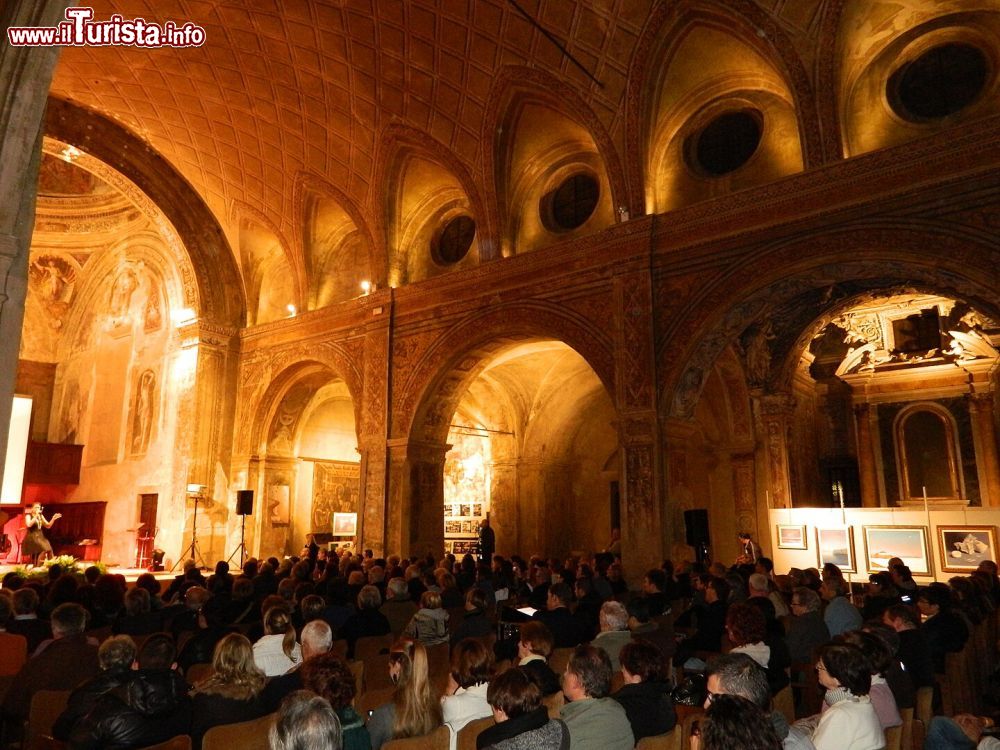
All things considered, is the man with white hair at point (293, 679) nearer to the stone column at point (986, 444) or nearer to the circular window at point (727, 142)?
the circular window at point (727, 142)

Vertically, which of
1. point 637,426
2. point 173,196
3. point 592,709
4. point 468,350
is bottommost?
point 592,709

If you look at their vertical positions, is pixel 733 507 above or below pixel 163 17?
below

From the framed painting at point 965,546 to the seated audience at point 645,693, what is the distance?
34.0 feet

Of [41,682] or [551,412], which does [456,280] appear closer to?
[551,412]

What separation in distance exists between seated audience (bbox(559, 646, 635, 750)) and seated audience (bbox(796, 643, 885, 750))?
911mm

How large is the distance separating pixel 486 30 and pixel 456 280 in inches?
182

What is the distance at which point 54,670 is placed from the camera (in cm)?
468

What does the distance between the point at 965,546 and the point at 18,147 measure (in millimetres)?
13741

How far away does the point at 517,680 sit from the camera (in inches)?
129

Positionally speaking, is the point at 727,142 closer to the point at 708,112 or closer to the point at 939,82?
the point at 708,112

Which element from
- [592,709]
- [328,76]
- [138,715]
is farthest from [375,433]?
[592,709]

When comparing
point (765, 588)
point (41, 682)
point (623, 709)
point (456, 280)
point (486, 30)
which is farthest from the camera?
point (456, 280)

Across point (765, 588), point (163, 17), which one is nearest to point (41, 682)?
point (765, 588)

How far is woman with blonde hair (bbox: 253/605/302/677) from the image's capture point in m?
4.86
